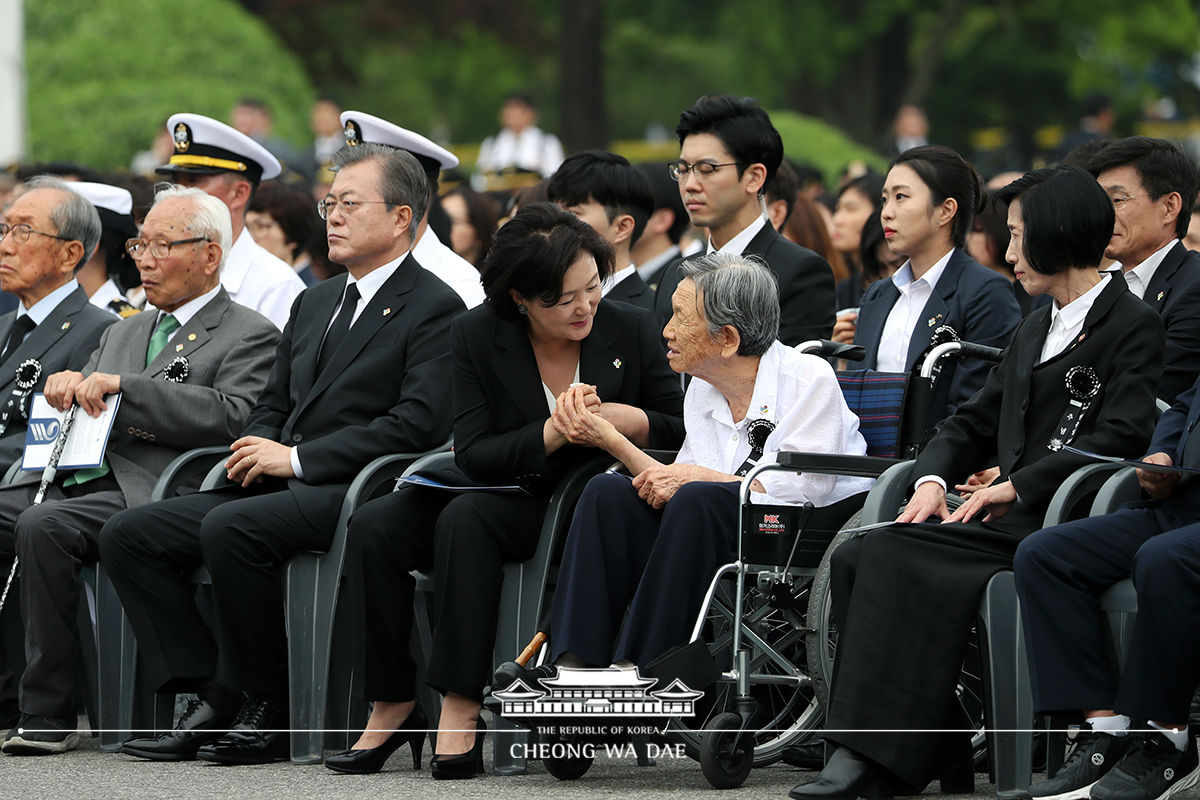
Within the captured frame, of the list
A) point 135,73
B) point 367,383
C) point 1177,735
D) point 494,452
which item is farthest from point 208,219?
point 135,73

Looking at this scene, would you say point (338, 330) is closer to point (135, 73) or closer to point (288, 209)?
point (288, 209)

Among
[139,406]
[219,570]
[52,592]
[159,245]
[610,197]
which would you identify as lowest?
[52,592]

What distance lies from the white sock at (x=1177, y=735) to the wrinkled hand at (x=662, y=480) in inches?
61.7

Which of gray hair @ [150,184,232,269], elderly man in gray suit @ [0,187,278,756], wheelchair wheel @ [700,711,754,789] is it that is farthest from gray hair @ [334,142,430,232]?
wheelchair wheel @ [700,711,754,789]

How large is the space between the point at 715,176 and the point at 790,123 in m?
12.6

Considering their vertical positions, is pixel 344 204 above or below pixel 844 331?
above

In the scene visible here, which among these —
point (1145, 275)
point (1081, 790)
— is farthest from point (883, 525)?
point (1145, 275)

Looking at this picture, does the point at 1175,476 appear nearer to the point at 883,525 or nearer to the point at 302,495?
the point at 883,525

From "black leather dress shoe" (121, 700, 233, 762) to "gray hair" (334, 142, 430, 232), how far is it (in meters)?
1.84

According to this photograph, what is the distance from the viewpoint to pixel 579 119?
3078cm

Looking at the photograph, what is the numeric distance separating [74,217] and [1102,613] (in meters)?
4.66

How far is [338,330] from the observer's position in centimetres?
731

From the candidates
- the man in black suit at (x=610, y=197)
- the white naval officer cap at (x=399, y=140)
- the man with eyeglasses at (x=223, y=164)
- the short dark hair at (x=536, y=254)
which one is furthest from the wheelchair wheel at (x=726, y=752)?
the man with eyeglasses at (x=223, y=164)

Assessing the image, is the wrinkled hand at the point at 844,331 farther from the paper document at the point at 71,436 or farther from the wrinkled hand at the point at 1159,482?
the paper document at the point at 71,436
